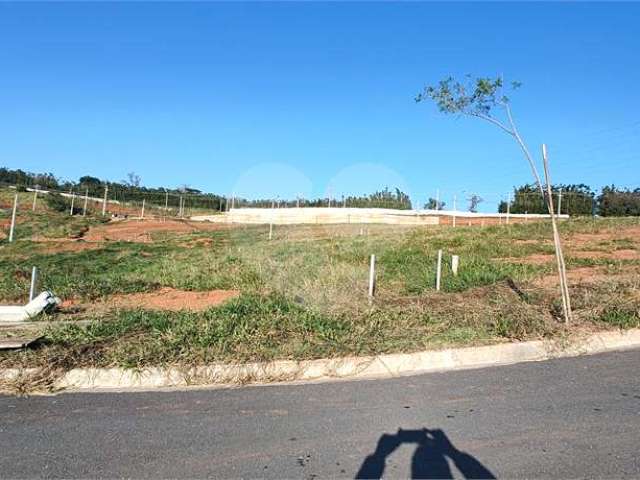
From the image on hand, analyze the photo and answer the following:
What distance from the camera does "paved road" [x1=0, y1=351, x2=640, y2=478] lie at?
316 cm

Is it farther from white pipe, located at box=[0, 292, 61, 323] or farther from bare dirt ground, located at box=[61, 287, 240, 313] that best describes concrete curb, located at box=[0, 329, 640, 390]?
bare dirt ground, located at box=[61, 287, 240, 313]

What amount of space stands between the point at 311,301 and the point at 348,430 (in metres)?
3.77

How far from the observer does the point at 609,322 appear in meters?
6.29

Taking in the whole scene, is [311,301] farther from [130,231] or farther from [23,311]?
[130,231]

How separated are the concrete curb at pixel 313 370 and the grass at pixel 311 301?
0.16 metres

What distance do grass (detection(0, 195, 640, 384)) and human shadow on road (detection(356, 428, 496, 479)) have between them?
5.66ft

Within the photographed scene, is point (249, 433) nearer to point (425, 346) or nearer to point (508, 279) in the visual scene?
point (425, 346)

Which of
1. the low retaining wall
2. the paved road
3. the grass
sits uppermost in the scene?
the low retaining wall

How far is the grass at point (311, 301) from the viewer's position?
538cm

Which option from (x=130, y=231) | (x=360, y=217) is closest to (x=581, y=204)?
(x=360, y=217)

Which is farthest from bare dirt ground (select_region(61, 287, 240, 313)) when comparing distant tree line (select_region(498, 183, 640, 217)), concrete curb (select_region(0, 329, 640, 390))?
distant tree line (select_region(498, 183, 640, 217))

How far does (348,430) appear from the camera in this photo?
12.1ft

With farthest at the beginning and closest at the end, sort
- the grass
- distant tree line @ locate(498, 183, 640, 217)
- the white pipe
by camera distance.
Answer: distant tree line @ locate(498, 183, 640, 217) < the white pipe < the grass

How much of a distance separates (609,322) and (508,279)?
2642 mm
